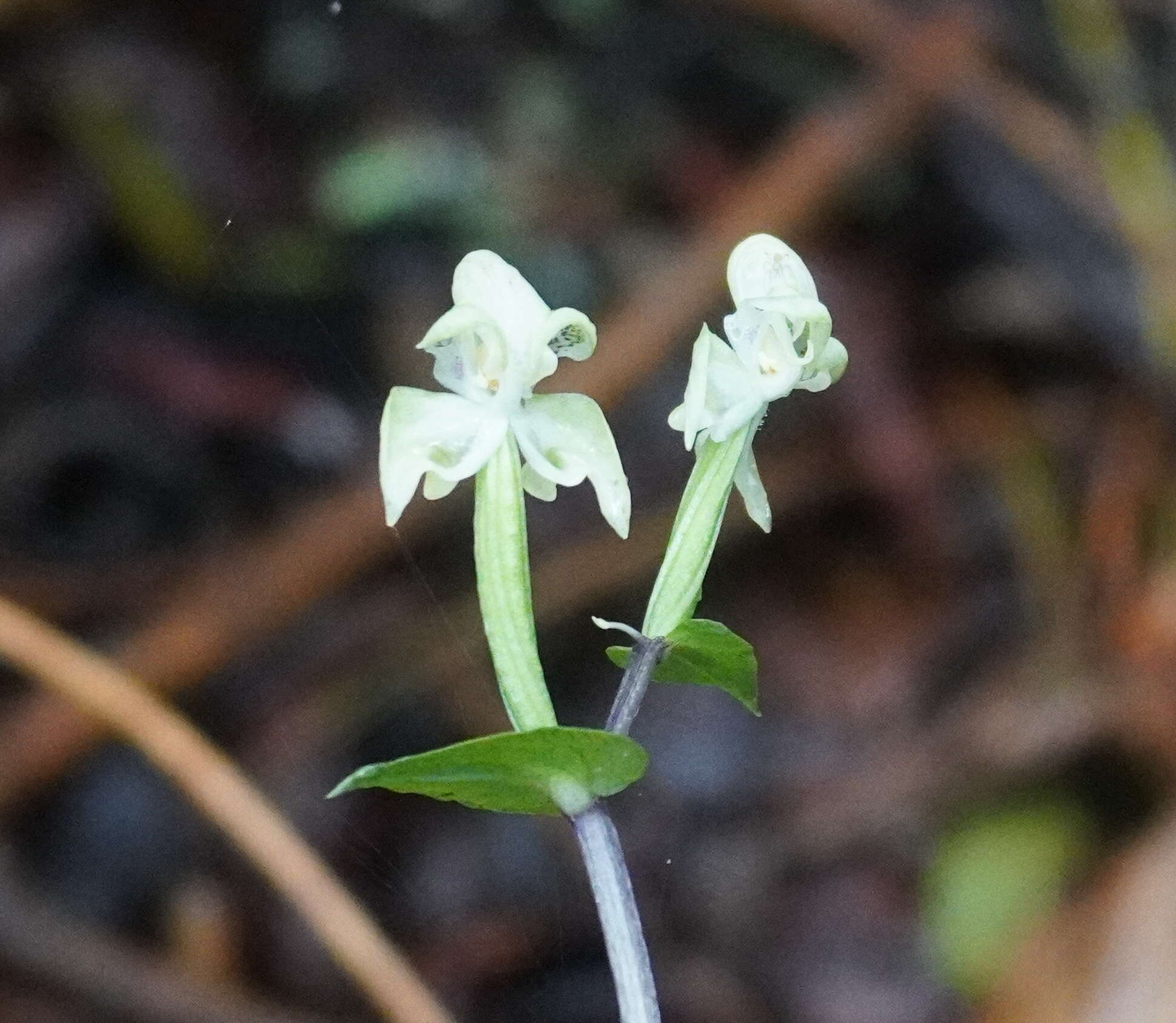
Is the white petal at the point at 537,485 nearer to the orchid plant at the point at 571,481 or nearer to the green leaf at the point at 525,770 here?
the orchid plant at the point at 571,481

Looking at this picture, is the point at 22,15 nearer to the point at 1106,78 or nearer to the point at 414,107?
the point at 414,107

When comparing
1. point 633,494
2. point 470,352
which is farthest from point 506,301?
point 633,494

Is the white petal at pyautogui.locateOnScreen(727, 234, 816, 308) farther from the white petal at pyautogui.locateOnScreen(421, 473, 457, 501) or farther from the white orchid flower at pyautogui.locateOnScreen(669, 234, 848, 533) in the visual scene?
the white petal at pyautogui.locateOnScreen(421, 473, 457, 501)

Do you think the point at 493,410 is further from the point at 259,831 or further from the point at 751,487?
the point at 259,831

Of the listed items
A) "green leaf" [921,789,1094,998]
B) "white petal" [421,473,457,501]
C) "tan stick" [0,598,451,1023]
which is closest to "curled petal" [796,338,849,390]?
"white petal" [421,473,457,501]

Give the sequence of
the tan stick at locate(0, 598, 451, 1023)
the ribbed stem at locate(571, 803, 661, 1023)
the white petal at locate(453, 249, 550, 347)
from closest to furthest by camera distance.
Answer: the ribbed stem at locate(571, 803, 661, 1023) < the white petal at locate(453, 249, 550, 347) < the tan stick at locate(0, 598, 451, 1023)

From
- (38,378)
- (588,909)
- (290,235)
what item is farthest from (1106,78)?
(38,378)
